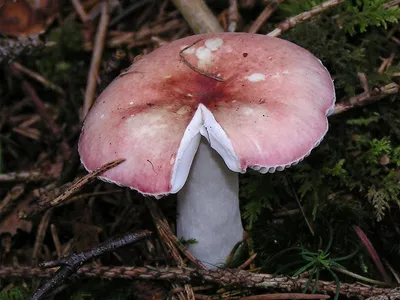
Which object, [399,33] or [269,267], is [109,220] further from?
[399,33]

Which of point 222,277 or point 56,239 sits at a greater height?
point 56,239

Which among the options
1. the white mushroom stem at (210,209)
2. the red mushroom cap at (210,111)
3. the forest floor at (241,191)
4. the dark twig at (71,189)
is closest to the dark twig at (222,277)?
the forest floor at (241,191)

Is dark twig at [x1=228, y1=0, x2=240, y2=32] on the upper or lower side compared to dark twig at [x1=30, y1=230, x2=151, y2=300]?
upper

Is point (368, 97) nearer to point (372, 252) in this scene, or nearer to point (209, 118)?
point (372, 252)

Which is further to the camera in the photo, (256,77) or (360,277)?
(360,277)

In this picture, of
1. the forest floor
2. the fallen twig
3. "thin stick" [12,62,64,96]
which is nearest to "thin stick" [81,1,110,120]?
the forest floor

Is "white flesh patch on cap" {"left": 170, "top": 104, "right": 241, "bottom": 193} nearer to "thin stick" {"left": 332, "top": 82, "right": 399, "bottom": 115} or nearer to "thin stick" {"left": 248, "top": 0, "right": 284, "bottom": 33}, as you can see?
"thin stick" {"left": 332, "top": 82, "right": 399, "bottom": 115}

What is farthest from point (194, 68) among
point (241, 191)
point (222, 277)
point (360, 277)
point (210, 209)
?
point (360, 277)
